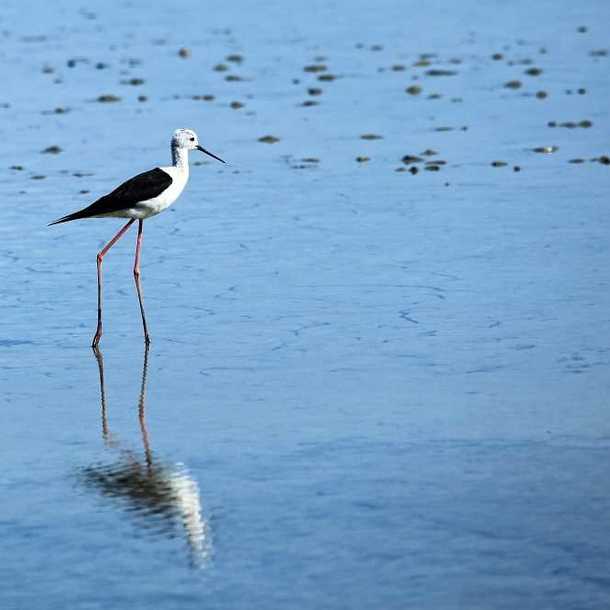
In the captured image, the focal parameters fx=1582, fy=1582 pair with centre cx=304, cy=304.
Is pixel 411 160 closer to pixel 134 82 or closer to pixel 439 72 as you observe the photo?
pixel 439 72

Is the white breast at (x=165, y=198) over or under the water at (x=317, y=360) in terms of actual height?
over

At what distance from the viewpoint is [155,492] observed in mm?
8016

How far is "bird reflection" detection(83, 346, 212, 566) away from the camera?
24.4 ft

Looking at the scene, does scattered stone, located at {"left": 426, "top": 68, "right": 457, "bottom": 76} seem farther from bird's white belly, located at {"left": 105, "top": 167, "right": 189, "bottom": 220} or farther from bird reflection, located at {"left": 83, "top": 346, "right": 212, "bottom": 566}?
bird reflection, located at {"left": 83, "top": 346, "right": 212, "bottom": 566}

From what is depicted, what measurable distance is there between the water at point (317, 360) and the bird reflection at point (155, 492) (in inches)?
0.7

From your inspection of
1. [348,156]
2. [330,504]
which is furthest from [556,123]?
[330,504]

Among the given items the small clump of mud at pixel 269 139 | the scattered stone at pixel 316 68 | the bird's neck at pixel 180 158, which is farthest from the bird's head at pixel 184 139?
the scattered stone at pixel 316 68

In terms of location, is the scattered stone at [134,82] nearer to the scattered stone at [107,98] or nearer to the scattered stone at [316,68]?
the scattered stone at [107,98]

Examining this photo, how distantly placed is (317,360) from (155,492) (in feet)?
8.41

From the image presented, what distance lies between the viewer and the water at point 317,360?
704 cm

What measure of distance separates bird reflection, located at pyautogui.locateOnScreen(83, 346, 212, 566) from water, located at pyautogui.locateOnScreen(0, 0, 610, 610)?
2 cm

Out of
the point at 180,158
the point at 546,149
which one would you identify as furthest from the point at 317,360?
the point at 546,149

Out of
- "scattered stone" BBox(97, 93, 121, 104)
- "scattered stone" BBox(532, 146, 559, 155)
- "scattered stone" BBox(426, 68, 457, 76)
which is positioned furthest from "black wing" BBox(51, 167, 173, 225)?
"scattered stone" BBox(426, 68, 457, 76)

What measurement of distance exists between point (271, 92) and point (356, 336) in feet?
41.6
